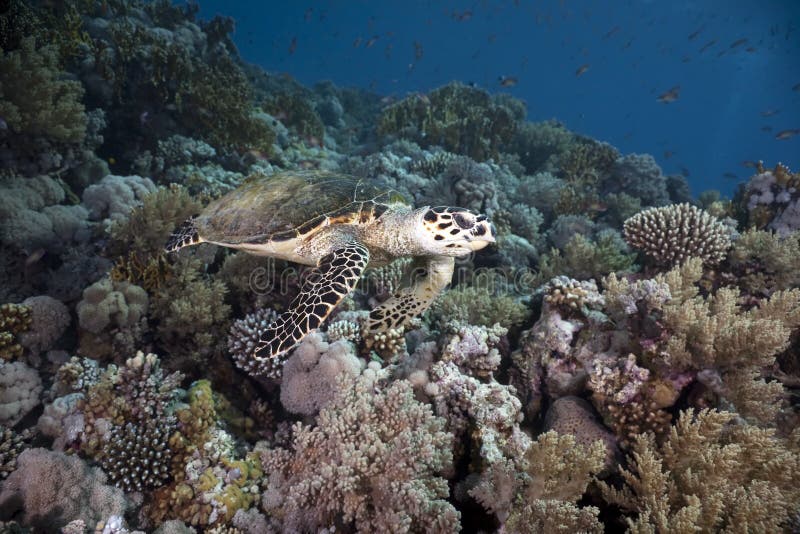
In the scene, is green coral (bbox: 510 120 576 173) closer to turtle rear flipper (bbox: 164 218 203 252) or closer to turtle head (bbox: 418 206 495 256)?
turtle head (bbox: 418 206 495 256)

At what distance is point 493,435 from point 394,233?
7.25 feet

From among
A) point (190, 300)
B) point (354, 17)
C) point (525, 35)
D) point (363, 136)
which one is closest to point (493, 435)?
point (190, 300)

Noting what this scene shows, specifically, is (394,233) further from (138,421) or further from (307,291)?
(138,421)

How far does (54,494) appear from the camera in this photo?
241 cm

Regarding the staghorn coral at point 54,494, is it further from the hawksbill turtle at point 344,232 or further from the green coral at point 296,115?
the green coral at point 296,115

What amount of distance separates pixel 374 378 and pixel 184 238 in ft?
9.83

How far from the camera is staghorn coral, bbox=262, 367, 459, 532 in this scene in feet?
7.38

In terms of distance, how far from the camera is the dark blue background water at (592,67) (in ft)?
285

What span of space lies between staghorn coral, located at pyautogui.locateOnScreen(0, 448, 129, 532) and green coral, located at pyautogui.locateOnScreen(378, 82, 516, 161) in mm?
11408

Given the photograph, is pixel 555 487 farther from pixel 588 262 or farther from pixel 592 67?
pixel 592 67

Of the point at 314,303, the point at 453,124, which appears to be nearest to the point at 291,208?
the point at 314,303

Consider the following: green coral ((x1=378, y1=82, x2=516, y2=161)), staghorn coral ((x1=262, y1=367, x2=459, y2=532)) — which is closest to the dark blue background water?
green coral ((x1=378, y1=82, x2=516, y2=161))

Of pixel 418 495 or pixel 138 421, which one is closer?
pixel 418 495

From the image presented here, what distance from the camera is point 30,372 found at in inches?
135
